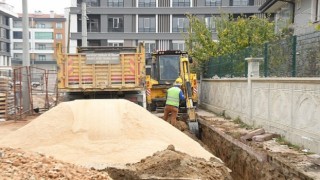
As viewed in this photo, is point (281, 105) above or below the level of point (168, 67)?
below

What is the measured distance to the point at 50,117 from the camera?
1011cm

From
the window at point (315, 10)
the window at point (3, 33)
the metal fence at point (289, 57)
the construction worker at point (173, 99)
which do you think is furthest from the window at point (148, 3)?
the window at point (3, 33)

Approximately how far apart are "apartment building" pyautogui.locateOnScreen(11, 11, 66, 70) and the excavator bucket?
80.1m

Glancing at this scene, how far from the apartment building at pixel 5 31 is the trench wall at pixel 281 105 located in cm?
6042

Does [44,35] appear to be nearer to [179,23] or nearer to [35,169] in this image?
[179,23]

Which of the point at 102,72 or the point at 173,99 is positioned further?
the point at 102,72

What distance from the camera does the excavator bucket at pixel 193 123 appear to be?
587 inches

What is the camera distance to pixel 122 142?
898 centimetres

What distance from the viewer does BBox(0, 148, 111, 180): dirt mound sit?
513 centimetres

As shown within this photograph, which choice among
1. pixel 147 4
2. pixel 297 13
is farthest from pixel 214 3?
pixel 297 13

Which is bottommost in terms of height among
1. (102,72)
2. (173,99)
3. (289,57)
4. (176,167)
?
(176,167)

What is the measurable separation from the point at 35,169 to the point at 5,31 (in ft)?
240

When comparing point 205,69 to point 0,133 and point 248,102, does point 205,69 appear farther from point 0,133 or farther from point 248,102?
point 0,133

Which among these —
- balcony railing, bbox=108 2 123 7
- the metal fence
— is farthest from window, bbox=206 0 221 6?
the metal fence
